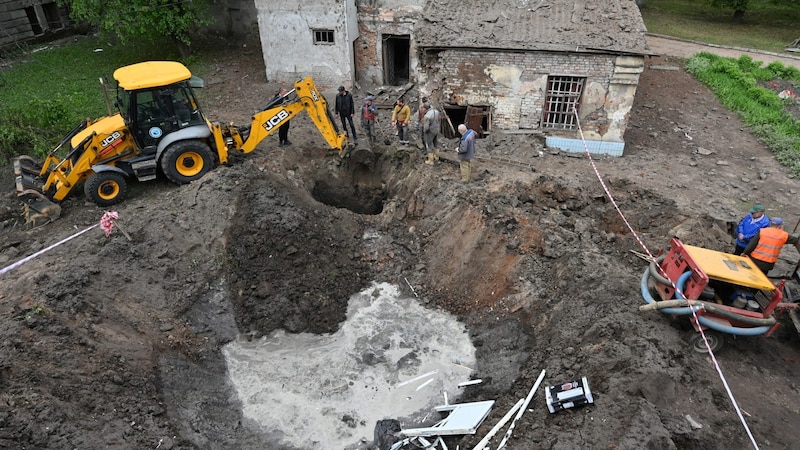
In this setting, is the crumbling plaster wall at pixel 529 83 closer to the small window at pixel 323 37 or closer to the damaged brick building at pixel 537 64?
the damaged brick building at pixel 537 64

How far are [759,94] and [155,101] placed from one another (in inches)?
717

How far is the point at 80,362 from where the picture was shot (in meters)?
7.18

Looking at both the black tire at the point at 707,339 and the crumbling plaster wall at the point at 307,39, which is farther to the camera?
the crumbling plaster wall at the point at 307,39

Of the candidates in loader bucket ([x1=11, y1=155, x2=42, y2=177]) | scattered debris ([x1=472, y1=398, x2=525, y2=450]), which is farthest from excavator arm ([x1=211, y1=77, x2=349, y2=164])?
scattered debris ([x1=472, y1=398, x2=525, y2=450])

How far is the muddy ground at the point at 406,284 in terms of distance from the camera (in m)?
6.56

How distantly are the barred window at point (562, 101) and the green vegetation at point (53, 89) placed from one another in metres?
13.2

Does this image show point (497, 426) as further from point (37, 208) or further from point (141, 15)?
point (141, 15)

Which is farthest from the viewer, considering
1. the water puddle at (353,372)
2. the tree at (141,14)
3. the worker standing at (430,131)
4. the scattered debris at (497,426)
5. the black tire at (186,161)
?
the tree at (141,14)

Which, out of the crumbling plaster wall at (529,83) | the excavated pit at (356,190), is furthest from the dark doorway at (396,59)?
the excavated pit at (356,190)

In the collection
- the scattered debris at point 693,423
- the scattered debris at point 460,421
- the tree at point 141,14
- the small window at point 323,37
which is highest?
the tree at point 141,14

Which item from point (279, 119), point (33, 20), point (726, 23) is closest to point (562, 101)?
point (279, 119)

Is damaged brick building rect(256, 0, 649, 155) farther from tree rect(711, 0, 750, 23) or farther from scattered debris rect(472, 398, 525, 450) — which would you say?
tree rect(711, 0, 750, 23)

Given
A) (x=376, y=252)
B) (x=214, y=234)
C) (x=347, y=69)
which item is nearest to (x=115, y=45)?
(x=347, y=69)

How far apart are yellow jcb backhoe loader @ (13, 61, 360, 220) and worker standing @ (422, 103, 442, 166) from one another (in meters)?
2.34
